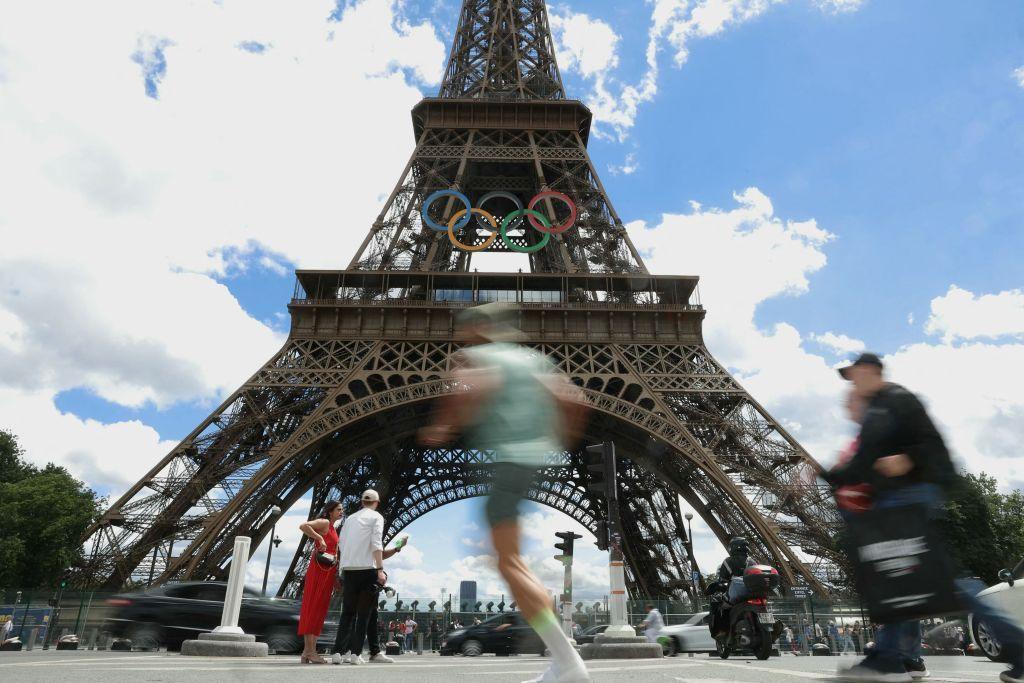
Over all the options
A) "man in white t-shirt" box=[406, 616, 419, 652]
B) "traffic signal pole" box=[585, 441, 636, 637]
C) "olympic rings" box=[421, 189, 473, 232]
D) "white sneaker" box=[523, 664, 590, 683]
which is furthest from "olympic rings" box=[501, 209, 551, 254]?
"white sneaker" box=[523, 664, 590, 683]

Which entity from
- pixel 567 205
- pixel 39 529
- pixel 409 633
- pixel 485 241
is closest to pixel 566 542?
pixel 409 633

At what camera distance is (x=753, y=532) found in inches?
791

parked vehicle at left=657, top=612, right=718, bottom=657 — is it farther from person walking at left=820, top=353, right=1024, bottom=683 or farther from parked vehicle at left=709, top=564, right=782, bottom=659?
person walking at left=820, top=353, right=1024, bottom=683

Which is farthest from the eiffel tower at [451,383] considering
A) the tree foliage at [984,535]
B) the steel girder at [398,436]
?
the tree foliage at [984,535]

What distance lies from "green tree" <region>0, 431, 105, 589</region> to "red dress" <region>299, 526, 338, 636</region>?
110 feet

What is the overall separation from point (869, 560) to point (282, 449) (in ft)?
63.2

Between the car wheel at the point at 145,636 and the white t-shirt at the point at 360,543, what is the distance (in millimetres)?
7047

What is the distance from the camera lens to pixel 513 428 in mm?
3283

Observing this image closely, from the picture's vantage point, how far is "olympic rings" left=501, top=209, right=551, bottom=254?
91.1 ft

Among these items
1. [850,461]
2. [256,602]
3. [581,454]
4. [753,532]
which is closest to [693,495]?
[753,532]

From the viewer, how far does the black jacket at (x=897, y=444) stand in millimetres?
3092

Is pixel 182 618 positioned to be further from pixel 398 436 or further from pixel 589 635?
pixel 398 436

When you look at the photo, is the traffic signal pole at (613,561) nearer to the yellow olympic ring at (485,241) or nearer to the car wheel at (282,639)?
the car wheel at (282,639)

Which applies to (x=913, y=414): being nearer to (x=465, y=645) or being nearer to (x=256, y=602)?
(x=256, y=602)
